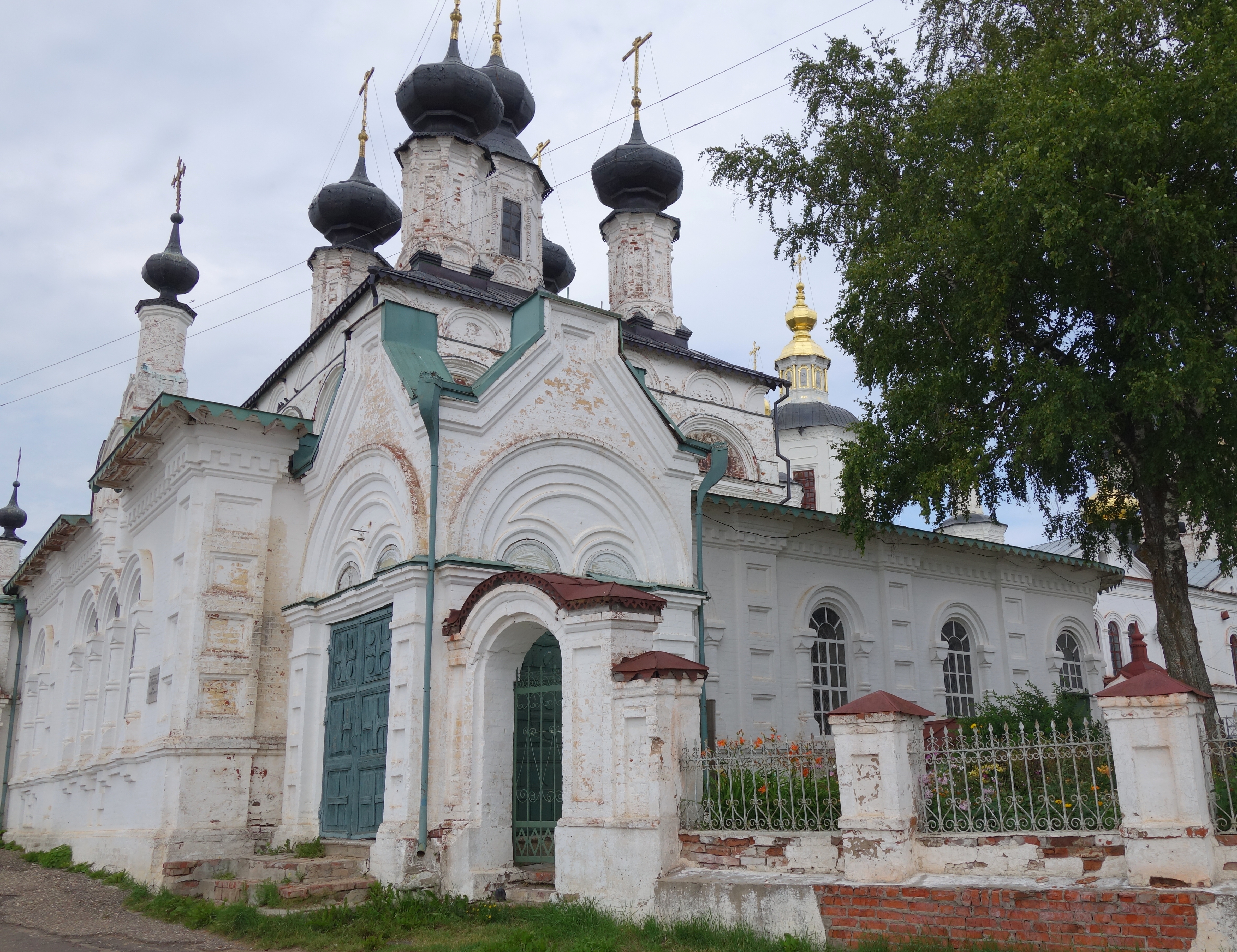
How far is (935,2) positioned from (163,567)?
35.9 ft

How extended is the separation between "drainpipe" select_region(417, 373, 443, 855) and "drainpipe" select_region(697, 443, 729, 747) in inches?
112

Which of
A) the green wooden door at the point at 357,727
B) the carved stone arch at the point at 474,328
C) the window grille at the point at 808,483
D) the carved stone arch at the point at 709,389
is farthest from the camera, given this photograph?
the window grille at the point at 808,483

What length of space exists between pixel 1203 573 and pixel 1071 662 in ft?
56.9

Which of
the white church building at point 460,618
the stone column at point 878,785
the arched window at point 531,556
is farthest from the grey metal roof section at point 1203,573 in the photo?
the stone column at point 878,785

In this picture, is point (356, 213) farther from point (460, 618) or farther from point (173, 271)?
point (460, 618)

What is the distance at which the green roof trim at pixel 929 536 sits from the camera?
1374cm

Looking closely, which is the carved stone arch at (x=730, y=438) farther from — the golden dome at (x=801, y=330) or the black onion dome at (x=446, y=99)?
the golden dome at (x=801, y=330)

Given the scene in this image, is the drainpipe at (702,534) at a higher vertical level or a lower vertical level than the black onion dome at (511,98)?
lower

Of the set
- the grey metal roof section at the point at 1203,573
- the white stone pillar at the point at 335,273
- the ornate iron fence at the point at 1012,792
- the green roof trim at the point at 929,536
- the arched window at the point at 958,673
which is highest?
the white stone pillar at the point at 335,273

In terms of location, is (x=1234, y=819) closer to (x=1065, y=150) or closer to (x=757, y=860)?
(x=757, y=860)

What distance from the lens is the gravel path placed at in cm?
816

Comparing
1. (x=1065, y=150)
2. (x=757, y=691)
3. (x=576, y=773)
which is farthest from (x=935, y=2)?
(x=576, y=773)

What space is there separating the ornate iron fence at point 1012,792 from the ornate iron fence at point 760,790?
0.66 metres

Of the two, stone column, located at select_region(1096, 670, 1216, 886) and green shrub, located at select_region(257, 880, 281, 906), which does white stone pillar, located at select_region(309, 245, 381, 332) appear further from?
stone column, located at select_region(1096, 670, 1216, 886)
